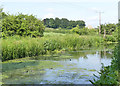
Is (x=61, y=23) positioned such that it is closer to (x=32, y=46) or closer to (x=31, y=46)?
(x=32, y=46)

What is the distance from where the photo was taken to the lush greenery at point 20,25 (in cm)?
2102

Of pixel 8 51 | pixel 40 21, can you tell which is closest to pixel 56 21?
pixel 40 21

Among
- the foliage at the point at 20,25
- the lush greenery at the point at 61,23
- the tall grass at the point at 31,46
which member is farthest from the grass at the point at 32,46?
the lush greenery at the point at 61,23

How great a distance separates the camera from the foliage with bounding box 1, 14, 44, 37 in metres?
21.0

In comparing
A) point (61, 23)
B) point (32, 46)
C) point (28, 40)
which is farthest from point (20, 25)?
point (61, 23)

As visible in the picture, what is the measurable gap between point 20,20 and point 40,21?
2958 mm

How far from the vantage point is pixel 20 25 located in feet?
71.0

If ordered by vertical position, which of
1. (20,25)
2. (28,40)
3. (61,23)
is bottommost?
(28,40)

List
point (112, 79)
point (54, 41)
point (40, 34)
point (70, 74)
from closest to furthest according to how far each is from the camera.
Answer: point (112, 79), point (70, 74), point (54, 41), point (40, 34)

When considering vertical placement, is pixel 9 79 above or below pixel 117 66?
below

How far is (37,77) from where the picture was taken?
29.9ft

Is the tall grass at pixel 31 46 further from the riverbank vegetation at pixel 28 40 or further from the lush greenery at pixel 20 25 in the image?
the lush greenery at pixel 20 25

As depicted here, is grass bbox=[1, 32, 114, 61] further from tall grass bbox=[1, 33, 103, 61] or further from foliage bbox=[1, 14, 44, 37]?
foliage bbox=[1, 14, 44, 37]

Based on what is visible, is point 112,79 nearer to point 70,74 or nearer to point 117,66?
point 117,66
